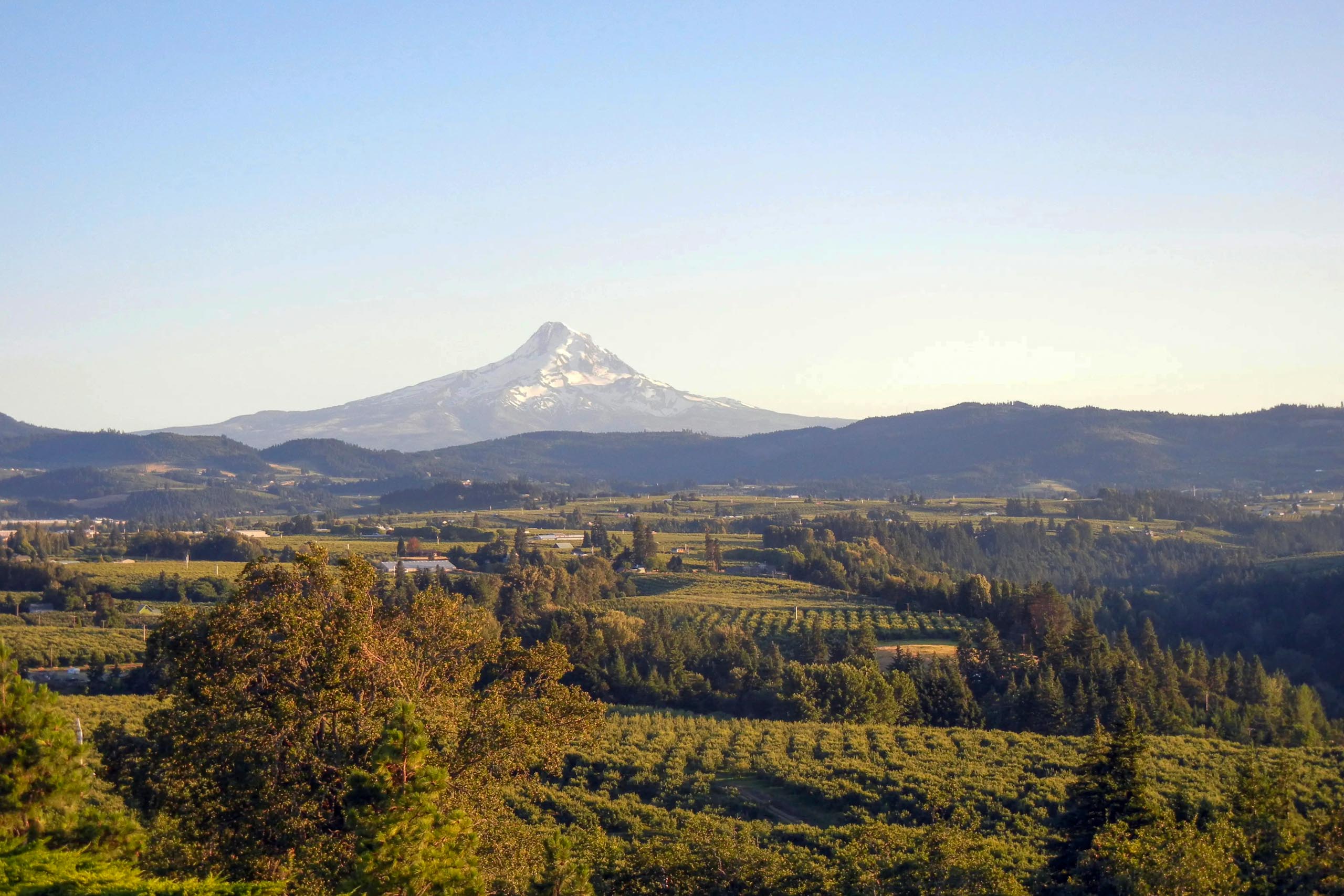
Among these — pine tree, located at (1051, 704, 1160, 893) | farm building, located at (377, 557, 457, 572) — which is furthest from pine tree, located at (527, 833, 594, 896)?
farm building, located at (377, 557, 457, 572)

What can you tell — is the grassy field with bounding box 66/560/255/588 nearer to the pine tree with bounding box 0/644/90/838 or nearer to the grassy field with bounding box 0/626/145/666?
the grassy field with bounding box 0/626/145/666

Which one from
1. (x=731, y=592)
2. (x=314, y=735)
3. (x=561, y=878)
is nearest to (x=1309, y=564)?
(x=731, y=592)

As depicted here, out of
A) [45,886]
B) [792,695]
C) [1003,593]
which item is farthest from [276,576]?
[1003,593]

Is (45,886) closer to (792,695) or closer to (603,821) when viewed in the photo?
(603,821)

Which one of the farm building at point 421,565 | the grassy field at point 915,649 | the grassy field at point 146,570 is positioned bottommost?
the grassy field at point 915,649

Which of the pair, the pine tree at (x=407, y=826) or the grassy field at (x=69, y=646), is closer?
the pine tree at (x=407, y=826)

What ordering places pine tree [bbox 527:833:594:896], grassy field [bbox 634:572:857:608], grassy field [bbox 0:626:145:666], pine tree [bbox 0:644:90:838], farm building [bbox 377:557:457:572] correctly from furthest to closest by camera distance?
1. farm building [bbox 377:557:457:572]
2. grassy field [bbox 634:572:857:608]
3. grassy field [bbox 0:626:145:666]
4. pine tree [bbox 527:833:594:896]
5. pine tree [bbox 0:644:90:838]

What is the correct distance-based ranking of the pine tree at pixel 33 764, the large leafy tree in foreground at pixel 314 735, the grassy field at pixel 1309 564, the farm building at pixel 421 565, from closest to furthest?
the large leafy tree in foreground at pixel 314 735, the pine tree at pixel 33 764, the farm building at pixel 421 565, the grassy field at pixel 1309 564

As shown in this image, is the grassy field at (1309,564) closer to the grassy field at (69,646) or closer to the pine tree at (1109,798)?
the pine tree at (1109,798)

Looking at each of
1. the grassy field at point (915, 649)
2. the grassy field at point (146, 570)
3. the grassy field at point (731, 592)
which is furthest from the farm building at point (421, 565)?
the grassy field at point (915, 649)

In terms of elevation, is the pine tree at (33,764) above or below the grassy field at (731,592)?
above
